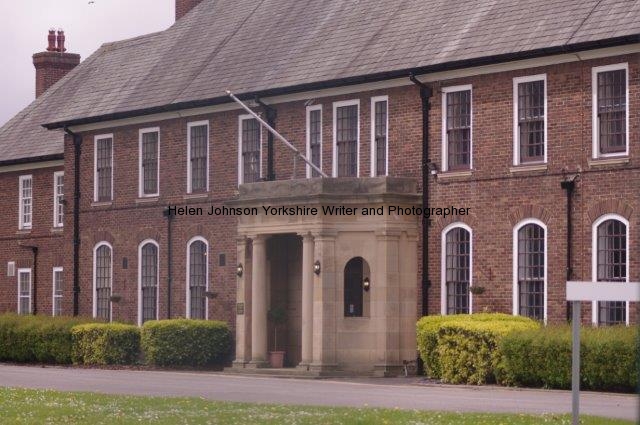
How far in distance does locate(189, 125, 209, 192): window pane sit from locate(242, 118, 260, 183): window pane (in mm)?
1716

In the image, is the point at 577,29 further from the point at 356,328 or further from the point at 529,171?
the point at 356,328

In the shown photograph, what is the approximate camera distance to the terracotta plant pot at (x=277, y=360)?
38.6m

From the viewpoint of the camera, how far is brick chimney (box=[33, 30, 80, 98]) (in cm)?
6056

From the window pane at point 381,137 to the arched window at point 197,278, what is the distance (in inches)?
294

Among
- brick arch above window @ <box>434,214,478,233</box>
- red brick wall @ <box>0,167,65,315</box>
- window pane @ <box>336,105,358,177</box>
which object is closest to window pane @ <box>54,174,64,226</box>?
red brick wall @ <box>0,167,65,315</box>

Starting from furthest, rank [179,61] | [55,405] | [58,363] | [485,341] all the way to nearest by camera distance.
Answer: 1. [179,61]
2. [58,363]
3. [485,341]
4. [55,405]

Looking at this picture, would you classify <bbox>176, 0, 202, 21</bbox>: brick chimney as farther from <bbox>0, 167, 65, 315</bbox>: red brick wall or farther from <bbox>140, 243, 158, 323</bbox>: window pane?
<bbox>140, 243, 158, 323</bbox>: window pane

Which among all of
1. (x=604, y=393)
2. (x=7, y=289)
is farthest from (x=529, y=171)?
(x=7, y=289)

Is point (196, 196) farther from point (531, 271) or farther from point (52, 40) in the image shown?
point (52, 40)

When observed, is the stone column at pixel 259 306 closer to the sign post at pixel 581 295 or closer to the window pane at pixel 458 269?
the window pane at pixel 458 269

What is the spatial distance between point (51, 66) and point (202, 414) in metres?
40.3

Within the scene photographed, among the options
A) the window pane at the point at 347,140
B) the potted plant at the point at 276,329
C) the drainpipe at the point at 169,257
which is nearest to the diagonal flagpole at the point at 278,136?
the window pane at the point at 347,140

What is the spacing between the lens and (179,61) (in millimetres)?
47781

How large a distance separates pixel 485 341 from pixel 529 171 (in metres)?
4.28
